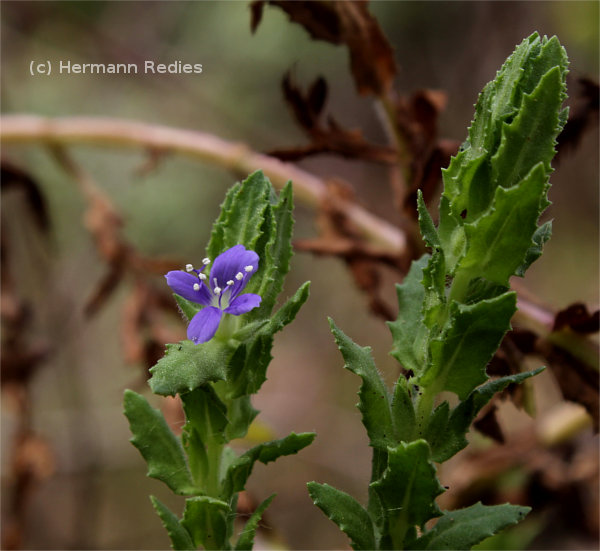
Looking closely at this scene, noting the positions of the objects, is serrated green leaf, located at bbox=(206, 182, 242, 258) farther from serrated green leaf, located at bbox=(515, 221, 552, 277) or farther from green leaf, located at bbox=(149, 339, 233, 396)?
serrated green leaf, located at bbox=(515, 221, 552, 277)


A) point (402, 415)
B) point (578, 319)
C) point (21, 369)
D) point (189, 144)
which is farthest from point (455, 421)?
point (21, 369)

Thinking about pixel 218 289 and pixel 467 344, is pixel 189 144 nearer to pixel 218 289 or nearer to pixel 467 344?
pixel 218 289

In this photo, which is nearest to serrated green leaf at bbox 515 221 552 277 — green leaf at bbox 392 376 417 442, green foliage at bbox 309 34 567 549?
green foliage at bbox 309 34 567 549

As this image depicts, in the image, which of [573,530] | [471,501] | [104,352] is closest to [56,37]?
[104,352]

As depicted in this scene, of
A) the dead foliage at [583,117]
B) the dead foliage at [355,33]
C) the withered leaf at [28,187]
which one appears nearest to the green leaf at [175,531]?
the dead foliage at [355,33]

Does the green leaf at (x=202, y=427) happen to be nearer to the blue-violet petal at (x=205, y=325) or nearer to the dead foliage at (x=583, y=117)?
the blue-violet petal at (x=205, y=325)
